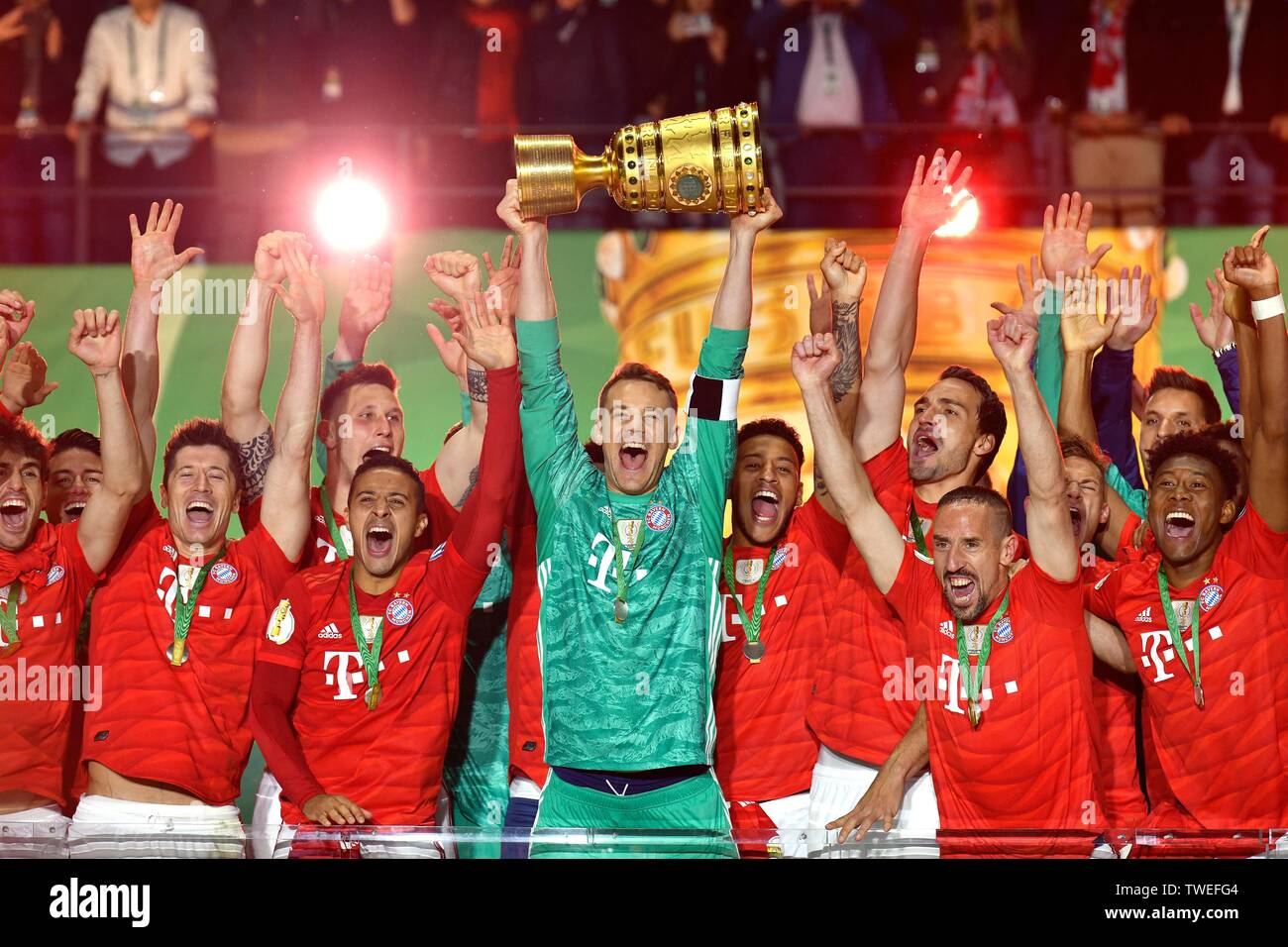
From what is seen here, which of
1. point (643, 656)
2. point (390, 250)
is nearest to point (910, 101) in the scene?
point (390, 250)

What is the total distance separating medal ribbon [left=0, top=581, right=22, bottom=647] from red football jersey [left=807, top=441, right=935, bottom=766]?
2.38 meters

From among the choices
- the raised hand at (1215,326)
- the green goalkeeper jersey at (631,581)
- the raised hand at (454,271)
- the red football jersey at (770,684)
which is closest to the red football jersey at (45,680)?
the raised hand at (454,271)

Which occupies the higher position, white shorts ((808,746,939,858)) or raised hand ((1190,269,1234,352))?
raised hand ((1190,269,1234,352))

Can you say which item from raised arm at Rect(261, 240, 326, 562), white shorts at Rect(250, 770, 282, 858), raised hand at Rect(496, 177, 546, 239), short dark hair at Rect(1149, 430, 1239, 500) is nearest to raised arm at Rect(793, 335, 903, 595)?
raised hand at Rect(496, 177, 546, 239)

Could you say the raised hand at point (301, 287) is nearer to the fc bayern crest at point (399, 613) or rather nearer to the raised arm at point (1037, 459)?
the fc bayern crest at point (399, 613)

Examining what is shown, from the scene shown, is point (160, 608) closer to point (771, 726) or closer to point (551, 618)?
point (551, 618)

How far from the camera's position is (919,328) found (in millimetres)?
6500

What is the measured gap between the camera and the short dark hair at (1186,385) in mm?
5707

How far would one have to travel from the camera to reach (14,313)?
18.2 feet

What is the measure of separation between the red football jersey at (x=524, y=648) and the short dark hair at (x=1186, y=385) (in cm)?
212

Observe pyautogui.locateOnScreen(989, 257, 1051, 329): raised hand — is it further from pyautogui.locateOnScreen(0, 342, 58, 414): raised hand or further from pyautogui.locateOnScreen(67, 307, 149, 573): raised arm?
pyautogui.locateOnScreen(0, 342, 58, 414): raised hand

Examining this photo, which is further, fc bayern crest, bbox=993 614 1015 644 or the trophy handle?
fc bayern crest, bbox=993 614 1015 644

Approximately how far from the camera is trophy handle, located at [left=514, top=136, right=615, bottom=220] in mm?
4879
